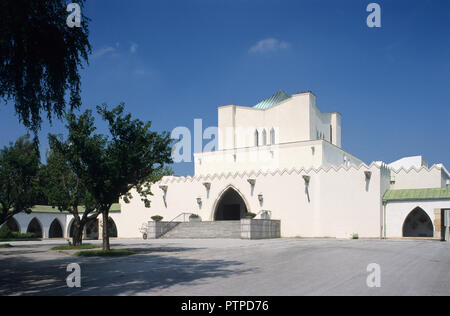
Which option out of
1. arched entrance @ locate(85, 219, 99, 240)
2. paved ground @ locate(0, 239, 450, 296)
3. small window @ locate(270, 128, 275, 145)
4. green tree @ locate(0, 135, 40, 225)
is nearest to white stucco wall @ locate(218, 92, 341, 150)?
small window @ locate(270, 128, 275, 145)

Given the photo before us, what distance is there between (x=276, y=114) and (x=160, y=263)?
98.3 ft

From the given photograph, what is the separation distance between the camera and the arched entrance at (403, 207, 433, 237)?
33.9 meters

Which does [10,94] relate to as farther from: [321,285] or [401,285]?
[401,285]

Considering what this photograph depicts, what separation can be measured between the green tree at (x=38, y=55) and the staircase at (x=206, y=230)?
2172 cm

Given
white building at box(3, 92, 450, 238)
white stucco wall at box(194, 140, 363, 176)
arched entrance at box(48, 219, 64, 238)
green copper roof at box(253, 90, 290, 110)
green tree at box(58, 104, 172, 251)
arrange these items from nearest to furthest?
green tree at box(58, 104, 172, 251), white building at box(3, 92, 450, 238), white stucco wall at box(194, 140, 363, 176), green copper roof at box(253, 90, 290, 110), arched entrance at box(48, 219, 64, 238)

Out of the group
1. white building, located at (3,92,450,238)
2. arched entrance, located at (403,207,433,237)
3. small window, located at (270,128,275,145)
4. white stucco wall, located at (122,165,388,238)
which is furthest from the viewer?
small window, located at (270,128,275,145)

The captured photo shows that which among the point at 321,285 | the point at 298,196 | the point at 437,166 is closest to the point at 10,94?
the point at 321,285

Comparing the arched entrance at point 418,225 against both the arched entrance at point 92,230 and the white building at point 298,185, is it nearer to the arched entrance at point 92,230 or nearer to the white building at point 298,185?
the white building at point 298,185

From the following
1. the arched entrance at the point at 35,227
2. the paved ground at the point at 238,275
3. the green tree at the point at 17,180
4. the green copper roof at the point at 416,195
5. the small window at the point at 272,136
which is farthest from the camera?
the arched entrance at the point at 35,227

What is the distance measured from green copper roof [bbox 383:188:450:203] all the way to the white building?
6 centimetres

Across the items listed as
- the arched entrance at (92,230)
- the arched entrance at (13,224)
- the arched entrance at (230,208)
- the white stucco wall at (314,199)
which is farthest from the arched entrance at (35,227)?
the arched entrance at (230,208)

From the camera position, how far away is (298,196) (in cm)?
3306

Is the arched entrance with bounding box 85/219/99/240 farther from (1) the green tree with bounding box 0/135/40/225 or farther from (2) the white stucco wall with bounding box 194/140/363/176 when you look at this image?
(1) the green tree with bounding box 0/135/40/225

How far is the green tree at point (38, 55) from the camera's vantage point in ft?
32.1
